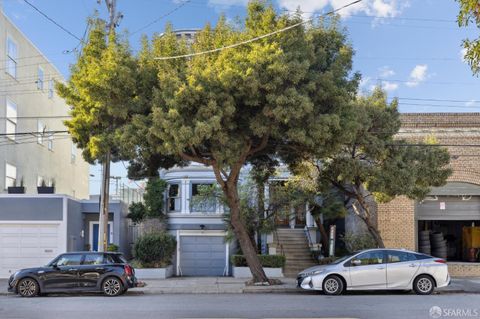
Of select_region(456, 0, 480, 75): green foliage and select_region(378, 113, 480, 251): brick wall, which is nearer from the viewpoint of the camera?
select_region(456, 0, 480, 75): green foliage

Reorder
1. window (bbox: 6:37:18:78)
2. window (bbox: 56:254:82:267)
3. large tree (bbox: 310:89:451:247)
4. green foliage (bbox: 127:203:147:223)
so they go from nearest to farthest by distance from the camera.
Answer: window (bbox: 56:254:82:267) → large tree (bbox: 310:89:451:247) → green foliage (bbox: 127:203:147:223) → window (bbox: 6:37:18:78)

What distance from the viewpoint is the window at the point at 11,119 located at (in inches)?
1082

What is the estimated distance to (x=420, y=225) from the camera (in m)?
26.2

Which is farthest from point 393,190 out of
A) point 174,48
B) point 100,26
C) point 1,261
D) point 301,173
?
point 1,261

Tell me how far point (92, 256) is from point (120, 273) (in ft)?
3.54

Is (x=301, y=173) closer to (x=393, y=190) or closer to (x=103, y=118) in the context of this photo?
(x=393, y=190)

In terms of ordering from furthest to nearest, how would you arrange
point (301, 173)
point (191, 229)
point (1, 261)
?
point (191, 229) → point (1, 261) → point (301, 173)

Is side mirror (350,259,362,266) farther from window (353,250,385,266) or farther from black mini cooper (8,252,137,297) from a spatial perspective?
black mini cooper (8,252,137,297)

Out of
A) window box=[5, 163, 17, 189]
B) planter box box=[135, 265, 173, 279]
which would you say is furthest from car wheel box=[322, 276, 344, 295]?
window box=[5, 163, 17, 189]

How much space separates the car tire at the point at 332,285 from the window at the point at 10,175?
695 inches

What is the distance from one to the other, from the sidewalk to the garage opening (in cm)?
413

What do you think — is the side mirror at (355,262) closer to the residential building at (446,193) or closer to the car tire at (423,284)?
the car tire at (423,284)

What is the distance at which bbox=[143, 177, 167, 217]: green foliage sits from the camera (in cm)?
2555

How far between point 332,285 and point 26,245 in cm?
1369
